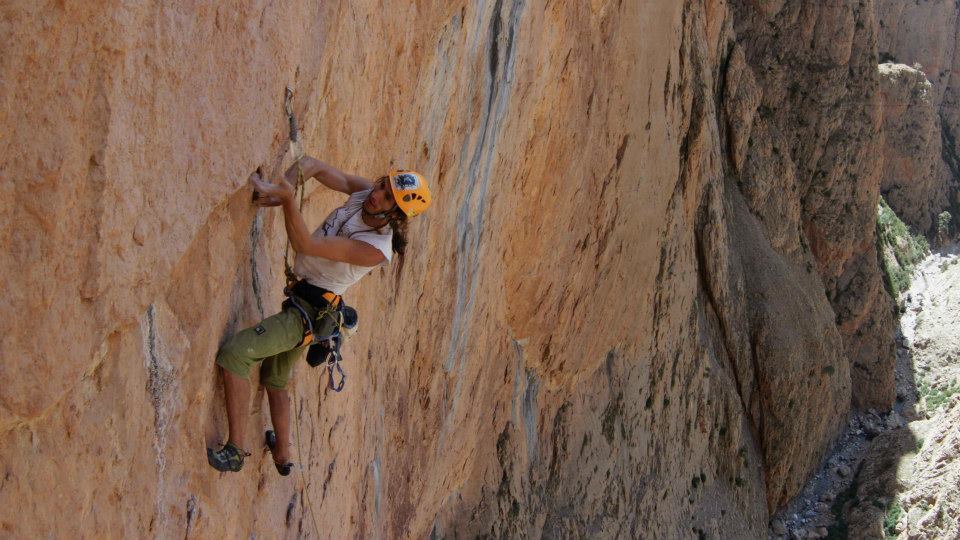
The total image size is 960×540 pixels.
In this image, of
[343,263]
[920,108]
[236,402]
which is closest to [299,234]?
[343,263]

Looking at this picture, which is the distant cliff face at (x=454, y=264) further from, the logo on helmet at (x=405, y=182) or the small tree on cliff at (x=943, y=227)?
the small tree on cliff at (x=943, y=227)

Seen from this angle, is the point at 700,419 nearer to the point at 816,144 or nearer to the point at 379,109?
the point at 816,144

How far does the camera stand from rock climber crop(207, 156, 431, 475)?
511 centimetres

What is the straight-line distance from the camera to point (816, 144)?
28.8 meters

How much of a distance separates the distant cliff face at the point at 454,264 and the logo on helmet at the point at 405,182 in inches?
26.8

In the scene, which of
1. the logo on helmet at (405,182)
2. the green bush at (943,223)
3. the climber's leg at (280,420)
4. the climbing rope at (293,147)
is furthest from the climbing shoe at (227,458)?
the green bush at (943,223)

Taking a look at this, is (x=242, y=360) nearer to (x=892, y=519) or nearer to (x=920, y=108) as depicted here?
(x=892, y=519)

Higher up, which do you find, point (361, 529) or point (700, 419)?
point (361, 529)

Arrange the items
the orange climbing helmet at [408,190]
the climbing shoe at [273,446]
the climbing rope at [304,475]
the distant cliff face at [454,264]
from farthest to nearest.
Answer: the climbing rope at [304,475]
the climbing shoe at [273,446]
the orange climbing helmet at [408,190]
the distant cliff face at [454,264]

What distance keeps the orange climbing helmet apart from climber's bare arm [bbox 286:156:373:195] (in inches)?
17.3

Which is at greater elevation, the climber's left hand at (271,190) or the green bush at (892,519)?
the climber's left hand at (271,190)

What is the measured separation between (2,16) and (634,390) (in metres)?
15.9

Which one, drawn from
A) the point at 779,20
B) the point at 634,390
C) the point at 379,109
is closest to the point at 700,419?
the point at 634,390

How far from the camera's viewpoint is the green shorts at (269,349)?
16.7ft
